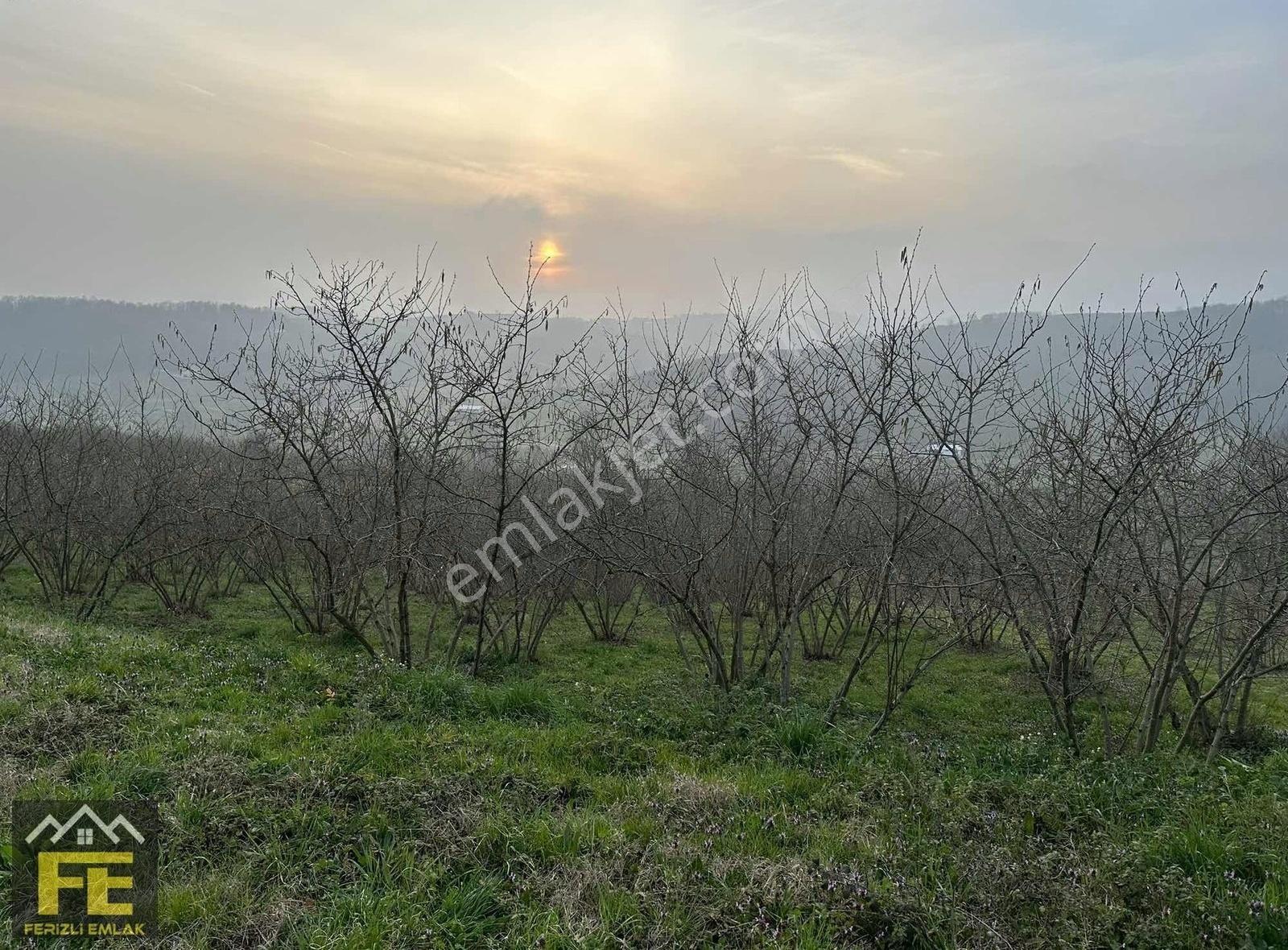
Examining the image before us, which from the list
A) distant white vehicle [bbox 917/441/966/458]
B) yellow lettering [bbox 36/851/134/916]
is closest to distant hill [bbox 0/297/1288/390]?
distant white vehicle [bbox 917/441/966/458]

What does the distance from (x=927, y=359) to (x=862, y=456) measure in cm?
87

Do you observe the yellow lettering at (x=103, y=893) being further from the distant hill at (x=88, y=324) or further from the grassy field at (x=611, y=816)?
the distant hill at (x=88, y=324)

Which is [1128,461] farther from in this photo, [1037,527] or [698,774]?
[698,774]

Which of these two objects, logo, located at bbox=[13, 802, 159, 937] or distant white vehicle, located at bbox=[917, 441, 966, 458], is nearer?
logo, located at bbox=[13, 802, 159, 937]

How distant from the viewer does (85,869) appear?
260 centimetres

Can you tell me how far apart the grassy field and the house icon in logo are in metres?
0.13

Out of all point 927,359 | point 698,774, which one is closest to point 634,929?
point 698,774

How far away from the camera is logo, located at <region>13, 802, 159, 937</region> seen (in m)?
2.38

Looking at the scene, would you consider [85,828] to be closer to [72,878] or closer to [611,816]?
[72,878]

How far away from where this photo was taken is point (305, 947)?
2.28 metres

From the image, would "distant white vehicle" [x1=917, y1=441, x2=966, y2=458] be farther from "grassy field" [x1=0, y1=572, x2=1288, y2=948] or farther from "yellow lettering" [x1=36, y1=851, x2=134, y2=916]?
"yellow lettering" [x1=36, y1=851, x2=134, y2=916]

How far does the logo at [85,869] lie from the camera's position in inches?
93.7

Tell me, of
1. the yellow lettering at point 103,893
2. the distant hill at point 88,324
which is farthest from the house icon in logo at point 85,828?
the distant hill at point 88,324

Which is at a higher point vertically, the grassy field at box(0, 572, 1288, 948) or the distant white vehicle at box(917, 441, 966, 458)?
the distant white vehicle at box(917, 441, 966, 458)
